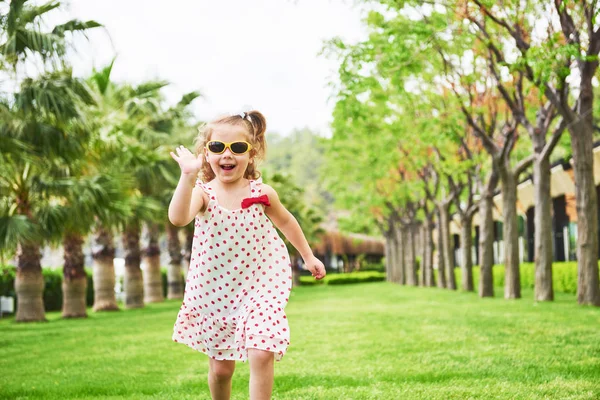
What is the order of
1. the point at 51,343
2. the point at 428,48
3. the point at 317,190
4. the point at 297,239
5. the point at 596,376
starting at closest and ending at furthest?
the point at 297,239 < the point at 596,376 < the point at 51,343 < the point at 428,48 < the point at 317,190

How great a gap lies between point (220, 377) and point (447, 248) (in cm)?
2746

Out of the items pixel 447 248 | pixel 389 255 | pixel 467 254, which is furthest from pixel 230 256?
pixel 389 255

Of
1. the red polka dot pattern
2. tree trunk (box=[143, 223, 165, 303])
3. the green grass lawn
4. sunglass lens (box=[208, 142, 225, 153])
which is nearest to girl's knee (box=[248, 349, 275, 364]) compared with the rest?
the red polka dot pattern

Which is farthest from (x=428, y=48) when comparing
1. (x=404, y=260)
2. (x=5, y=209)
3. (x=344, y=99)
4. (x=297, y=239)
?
(x=404, y=260)

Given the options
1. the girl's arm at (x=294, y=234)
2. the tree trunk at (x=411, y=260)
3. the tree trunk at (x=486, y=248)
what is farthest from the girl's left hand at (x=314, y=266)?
the tree trunk at (x=411, y=260)

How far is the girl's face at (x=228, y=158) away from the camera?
177 inches

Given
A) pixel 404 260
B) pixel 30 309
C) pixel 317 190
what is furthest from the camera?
pixel 317 190

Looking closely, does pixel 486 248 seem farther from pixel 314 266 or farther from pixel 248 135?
pixel 248 135

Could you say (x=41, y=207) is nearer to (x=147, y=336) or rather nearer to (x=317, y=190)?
(x=147, y=336)

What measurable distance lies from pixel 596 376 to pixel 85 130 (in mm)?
13769

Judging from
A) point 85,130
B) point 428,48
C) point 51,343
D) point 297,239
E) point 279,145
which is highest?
point 279,145

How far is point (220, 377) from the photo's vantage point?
4.67 m

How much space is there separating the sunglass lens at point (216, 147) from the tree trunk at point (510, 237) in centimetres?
1749

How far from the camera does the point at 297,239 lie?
477cm
